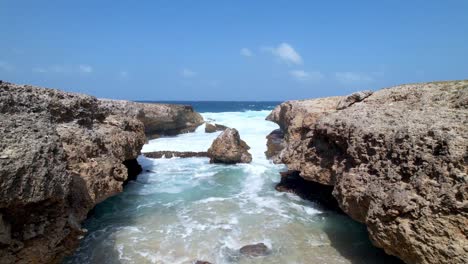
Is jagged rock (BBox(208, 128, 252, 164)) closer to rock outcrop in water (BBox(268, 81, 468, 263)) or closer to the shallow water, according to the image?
the shallow water

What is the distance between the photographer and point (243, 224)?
8797 mm

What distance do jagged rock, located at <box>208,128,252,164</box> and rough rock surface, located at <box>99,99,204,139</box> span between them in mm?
7133

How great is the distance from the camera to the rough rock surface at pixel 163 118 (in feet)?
75.4

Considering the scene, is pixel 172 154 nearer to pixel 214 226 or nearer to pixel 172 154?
pixel 172 154

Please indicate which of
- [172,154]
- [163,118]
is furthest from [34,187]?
[163,118]

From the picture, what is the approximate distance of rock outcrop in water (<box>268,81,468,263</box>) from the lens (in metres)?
5.14

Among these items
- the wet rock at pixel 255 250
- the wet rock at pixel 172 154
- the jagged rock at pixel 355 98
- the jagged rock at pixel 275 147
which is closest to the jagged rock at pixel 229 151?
the jagged rock at pixel 275 147

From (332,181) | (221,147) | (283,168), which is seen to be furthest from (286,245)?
(221,147)

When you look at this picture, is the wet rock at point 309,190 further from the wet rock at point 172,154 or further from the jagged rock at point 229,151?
the wet rock at point 172,154

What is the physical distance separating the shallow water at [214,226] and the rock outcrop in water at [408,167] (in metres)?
1.24

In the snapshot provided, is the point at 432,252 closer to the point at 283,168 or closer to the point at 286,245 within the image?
the point at 286,245

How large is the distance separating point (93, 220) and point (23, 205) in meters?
4.94

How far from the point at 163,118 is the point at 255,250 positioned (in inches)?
763

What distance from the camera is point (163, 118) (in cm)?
2523
